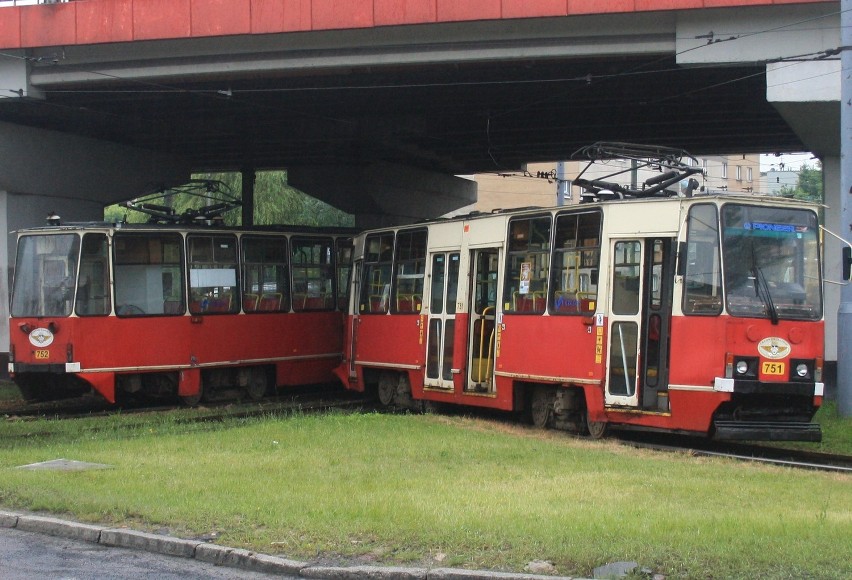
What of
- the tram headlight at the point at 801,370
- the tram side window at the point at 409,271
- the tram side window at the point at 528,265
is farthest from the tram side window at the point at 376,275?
the tram headlight at the point at 801,370

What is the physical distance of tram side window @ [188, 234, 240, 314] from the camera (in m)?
20.3

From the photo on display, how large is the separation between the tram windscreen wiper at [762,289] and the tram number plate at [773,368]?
495mm

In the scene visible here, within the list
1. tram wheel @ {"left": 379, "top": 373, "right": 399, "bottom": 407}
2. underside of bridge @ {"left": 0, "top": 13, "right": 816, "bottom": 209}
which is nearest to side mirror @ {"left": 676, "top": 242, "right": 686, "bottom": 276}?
underside of bridge @ {"left": 0, "top": 13, "right": 816, "bottom": 209}

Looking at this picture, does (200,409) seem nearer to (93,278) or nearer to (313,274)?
(93,278)

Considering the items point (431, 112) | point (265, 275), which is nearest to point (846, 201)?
point (265, 275)

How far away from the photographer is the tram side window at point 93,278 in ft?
62.2

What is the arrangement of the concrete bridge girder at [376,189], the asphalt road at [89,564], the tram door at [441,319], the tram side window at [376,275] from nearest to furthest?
the asphalt road at [89,564], the tram door at [441,319], the tram side window at [376,275], the concrete bridge girder at [376,189]

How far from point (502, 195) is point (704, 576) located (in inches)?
2391

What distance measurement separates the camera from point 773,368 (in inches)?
508

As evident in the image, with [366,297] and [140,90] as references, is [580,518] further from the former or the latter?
[140,90]

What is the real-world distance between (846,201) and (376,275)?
8276mm

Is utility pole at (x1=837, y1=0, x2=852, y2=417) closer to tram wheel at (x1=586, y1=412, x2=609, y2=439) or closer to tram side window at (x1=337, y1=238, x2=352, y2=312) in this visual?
tram wheel at (x1=586, y1=412, x2=609, y2=439)

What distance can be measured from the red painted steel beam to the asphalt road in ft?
39.2

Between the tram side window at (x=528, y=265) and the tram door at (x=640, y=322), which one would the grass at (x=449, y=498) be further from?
the tram side window at (x=528, y=265)
